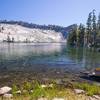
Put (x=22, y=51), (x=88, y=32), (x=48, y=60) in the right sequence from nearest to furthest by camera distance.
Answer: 1. (x=48, y=60)
2. (x=22, y=51)
3. (x=88, y=32)

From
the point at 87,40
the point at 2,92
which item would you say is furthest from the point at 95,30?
the point at 2,92

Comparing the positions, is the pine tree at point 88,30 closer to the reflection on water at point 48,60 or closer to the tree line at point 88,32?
the tree line at point 88,32

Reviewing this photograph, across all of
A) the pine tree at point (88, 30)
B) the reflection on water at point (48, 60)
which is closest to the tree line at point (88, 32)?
the pine tree at point (88, 30)

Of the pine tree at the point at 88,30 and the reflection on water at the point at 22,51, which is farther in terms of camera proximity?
the pine tree at the point at 88,30

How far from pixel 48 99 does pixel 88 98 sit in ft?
12.0

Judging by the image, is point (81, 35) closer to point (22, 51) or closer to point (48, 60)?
point (22, 51)

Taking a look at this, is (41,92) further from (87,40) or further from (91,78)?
(87,40)

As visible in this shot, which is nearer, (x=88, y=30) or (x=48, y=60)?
(x=48, y=60)

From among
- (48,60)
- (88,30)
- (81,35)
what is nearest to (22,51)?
(48,60)

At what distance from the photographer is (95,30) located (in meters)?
137

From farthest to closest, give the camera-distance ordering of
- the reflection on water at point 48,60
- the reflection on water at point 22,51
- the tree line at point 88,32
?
1. the tree line at point 88,32
2. the reflection on water at point 22,51
3. the reflection on water at point 48,60

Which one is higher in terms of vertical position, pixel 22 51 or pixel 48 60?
pixel 48 60

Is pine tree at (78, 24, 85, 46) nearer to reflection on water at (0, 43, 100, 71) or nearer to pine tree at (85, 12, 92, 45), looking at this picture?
pine tree at (85, 12, 92, 45)

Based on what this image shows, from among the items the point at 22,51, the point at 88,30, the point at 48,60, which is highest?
the point at 88,30
